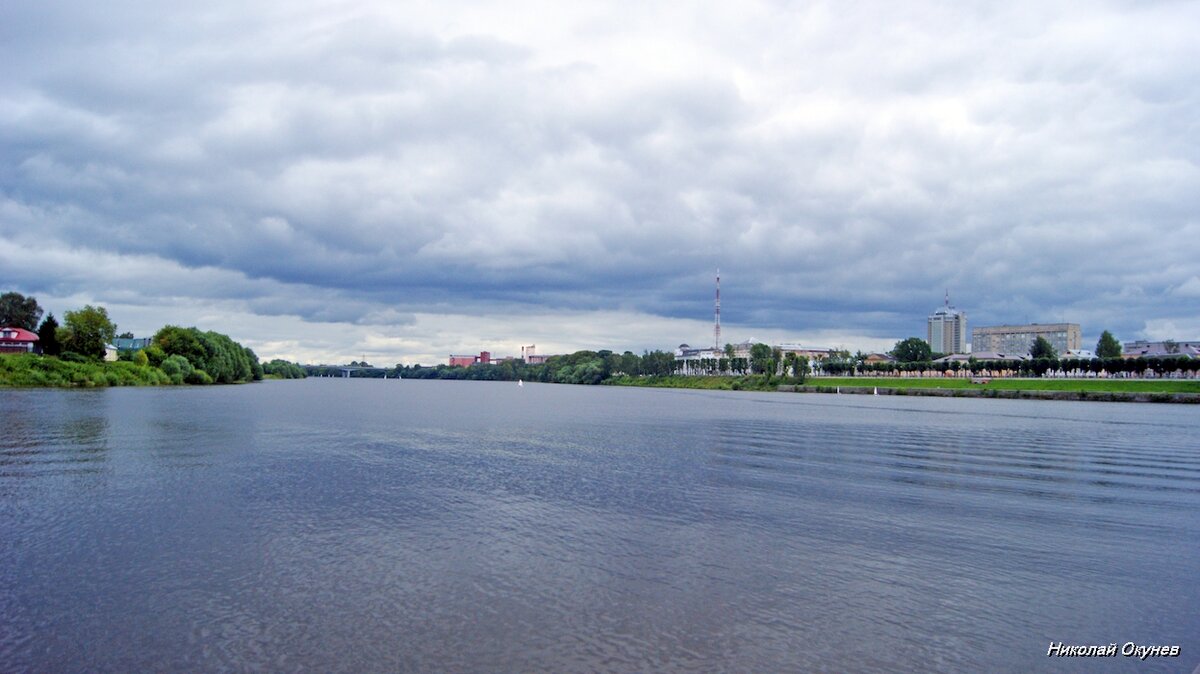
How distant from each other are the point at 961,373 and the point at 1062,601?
18814cm

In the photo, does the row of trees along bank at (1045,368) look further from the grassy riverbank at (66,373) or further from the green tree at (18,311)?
the green tree at (18,311)

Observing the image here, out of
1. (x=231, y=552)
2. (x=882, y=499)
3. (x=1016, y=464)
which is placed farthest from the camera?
(x=1016, y=464)

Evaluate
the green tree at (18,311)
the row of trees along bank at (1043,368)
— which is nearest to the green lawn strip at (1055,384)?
the row of trees along bank at (1043,368)

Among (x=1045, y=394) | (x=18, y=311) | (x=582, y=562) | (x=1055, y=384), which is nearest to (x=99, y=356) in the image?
(x=18, y=311)

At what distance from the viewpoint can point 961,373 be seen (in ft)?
600

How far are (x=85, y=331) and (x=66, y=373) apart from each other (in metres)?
16.2

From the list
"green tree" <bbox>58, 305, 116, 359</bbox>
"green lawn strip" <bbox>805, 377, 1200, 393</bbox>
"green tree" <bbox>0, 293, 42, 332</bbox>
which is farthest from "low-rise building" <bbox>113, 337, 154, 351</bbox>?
"green lawn strip" <bbox>805, 377, 1200, 393</bbox>

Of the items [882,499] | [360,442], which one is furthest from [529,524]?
[360,442]

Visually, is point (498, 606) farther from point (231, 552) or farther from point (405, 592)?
point (231, 552)

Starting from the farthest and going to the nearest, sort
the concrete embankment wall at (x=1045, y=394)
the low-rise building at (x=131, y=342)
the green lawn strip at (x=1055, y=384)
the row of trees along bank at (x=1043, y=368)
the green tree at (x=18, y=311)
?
the low-rise building at (x=131, y=342)
the green tree at (x=18, y=311)
the row of trees along bank at (x=1043, y=368)
the green lawn strip at (x=1055, y=384)
the concrete embankment wall at (x=1045, y=394)

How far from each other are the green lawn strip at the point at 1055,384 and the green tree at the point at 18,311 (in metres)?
161

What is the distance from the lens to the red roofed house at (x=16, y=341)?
4658 inches

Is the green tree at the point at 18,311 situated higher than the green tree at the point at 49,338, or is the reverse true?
the green tree at the point at 18,311

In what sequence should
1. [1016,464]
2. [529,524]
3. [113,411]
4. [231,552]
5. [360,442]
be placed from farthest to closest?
[113,411], [360,442], [1016,464], [529,524], [231,552]
